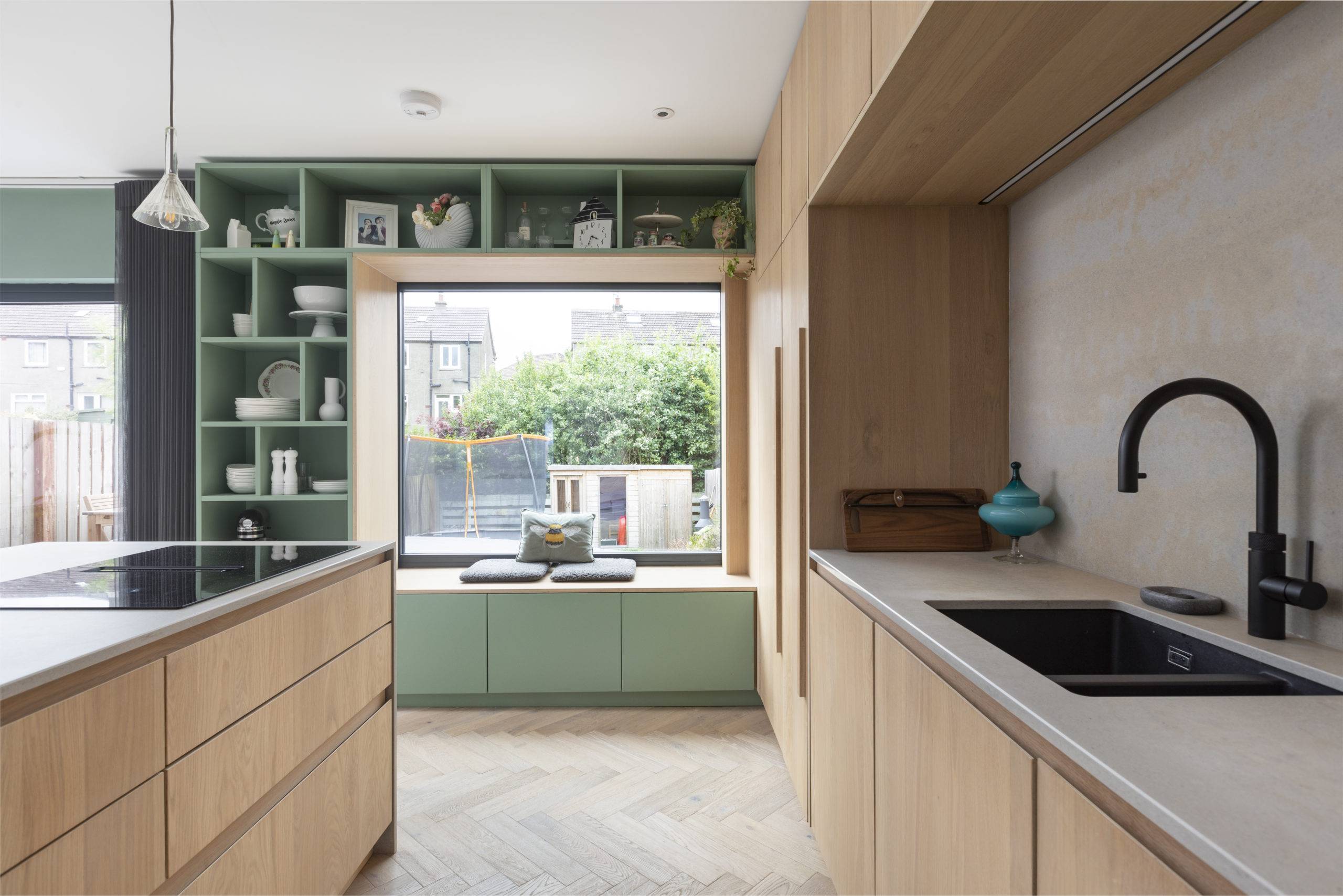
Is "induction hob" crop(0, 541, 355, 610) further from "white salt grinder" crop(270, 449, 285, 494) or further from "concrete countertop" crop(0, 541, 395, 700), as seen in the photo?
"white salt grinder" crop(270, 449, 285, 494)

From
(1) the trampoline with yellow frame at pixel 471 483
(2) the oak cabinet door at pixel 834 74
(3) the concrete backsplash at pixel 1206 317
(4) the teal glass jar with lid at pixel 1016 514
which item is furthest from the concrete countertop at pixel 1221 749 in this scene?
(1) the trampoline with yellow frame at pixel 471 483

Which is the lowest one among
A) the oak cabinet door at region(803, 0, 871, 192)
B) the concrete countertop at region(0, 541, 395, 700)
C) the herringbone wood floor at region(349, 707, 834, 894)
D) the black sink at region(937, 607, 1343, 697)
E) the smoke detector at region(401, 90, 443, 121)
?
the herringbone wood floor at region(349, 707, 834, 894)

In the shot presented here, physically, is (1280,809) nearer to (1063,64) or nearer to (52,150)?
(1063,64)

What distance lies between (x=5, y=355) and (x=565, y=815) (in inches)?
147

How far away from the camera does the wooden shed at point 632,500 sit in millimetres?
3789

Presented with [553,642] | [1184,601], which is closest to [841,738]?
[1184,601]

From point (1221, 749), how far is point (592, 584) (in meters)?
2.75

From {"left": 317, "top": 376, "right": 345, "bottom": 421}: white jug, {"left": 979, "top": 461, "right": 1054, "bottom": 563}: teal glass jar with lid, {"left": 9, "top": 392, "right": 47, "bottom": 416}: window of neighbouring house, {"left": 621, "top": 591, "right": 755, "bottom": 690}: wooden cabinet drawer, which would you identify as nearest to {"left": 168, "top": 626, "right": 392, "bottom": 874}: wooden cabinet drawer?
{"left": 621, "top": 591, "right": 755, "bottom": 690}: wooden cabinet drawer

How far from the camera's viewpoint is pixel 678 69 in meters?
2.43

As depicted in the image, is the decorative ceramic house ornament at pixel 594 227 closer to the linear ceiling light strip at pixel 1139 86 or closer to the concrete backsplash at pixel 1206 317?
the linear ceiling light strip at pixel 1139 86

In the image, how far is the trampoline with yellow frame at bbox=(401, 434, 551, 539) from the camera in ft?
12.4

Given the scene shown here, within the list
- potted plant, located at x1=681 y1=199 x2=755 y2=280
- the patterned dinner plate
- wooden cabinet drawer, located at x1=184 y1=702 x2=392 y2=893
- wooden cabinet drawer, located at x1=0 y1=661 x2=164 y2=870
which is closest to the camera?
wooden cabinet drawer, located at x1=0 y1=661 x2=164 y2=870

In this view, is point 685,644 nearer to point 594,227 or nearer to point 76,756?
point 594,227

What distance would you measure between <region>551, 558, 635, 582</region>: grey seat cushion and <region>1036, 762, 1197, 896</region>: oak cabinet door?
2.58m
